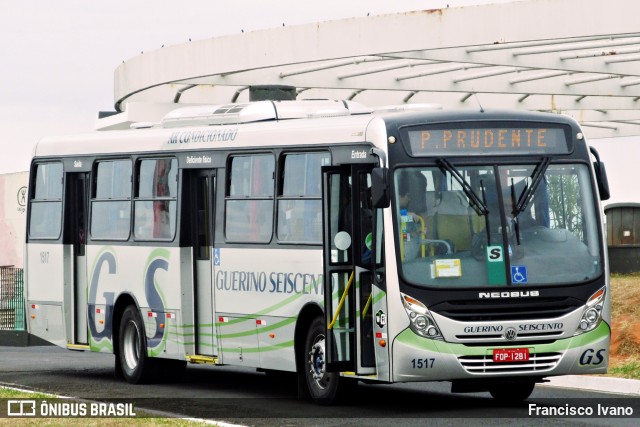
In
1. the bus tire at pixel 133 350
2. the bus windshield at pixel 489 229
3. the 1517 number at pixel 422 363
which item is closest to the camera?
the 1517 number at pixel 422 363

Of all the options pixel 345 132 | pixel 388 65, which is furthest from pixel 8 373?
pixel 388 65

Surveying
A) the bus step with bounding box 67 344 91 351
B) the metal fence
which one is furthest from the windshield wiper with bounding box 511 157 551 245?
the metal fence

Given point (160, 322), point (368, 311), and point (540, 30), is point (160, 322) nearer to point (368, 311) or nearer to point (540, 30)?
point (368, 311)

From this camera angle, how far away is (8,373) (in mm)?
22672

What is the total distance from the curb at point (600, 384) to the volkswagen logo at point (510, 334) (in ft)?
11.3

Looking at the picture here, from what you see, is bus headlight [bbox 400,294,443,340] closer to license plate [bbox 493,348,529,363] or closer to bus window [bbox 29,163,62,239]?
license plate [bbox 493,348,529,363]

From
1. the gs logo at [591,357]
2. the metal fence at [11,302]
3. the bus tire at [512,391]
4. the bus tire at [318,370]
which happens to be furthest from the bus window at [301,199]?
the metal fence at [11,302]

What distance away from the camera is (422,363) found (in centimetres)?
1545

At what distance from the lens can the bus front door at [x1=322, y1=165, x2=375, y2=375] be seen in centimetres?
1606

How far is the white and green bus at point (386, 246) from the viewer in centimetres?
1559

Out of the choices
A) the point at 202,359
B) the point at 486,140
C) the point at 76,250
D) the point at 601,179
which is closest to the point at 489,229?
the point at 486,140

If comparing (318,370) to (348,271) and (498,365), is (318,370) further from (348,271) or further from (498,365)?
(498,365)

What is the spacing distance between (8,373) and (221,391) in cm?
451

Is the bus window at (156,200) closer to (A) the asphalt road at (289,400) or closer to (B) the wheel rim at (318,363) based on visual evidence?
(A) the asphalt road at (289,400)
